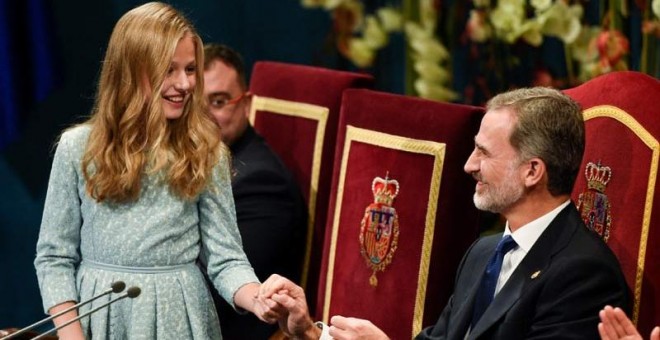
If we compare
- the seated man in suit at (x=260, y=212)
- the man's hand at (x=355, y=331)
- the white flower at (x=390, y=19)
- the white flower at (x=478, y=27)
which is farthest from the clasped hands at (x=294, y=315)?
the white flower at (x=390, y=19)

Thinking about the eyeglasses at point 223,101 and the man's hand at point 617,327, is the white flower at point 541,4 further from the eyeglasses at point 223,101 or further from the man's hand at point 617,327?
the man's hand at point 617,327

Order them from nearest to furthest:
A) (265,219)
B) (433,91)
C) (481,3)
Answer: (265,219)
(481,3)
(433,91)

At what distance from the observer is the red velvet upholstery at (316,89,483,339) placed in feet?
11.7

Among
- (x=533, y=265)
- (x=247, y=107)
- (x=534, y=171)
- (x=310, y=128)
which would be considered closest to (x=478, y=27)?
(x=310, y=128)

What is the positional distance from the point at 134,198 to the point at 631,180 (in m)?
1.16

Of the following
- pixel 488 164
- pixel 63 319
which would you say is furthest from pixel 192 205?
pixel 488 164

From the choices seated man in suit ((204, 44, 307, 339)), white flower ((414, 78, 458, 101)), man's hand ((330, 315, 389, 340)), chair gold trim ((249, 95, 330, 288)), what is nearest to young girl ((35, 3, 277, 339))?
man's hand ((330, 315, 389, 340))

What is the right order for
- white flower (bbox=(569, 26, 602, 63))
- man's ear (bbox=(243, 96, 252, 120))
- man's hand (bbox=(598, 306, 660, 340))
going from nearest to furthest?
man's hand (bbox=(598, 306, 660, 340))
white flower (bbox=(569, 26, 602, 63))
man's ear (bbox=(243, 96, 252, 120))

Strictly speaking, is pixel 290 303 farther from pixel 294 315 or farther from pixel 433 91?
pixel 433 91

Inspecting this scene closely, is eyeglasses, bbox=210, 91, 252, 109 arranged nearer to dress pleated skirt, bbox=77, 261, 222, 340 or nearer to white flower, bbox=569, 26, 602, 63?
white flower, bbox=569, 26, 602, 63

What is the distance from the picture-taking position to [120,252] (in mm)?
2918

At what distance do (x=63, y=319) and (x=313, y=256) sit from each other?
141cm

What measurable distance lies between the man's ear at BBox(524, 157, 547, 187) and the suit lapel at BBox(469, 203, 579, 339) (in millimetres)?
94

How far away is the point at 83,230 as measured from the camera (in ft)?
9.66
